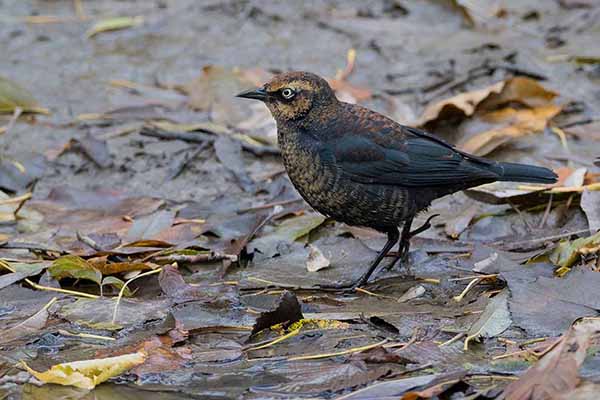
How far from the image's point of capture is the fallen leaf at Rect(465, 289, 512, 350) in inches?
178

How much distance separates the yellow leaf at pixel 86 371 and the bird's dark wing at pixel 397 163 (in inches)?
69.3

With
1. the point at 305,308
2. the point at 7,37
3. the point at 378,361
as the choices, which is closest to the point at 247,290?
the point at 305,308

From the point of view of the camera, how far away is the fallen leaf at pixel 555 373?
3686mm

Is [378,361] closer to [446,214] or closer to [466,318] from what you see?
[466,318]


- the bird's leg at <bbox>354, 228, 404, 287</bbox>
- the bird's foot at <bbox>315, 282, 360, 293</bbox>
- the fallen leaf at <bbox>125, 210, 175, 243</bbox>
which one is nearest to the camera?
the bird's foot at <bbox>315, 282, 360, 293</bbox>

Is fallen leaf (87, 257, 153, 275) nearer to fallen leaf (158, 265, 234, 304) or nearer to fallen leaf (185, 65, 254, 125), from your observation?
fallen leaf (158, 265, 234, 304)

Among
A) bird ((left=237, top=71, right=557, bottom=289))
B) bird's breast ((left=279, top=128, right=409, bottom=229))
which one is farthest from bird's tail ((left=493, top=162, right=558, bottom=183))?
bird's breast ((left=279, top=128, right=409, bottom=229))

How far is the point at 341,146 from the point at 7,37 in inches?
185

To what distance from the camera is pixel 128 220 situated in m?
6.48

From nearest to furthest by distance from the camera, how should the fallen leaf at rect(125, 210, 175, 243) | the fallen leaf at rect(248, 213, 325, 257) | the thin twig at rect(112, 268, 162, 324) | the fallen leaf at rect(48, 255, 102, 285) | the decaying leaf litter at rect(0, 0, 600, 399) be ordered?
the decaying leaf litter at rect(0, 0, 600, 399), the thin twig at rect(112, 268, 162, 324), the fallen leaf at rect(48, 255, 102, 285), the fallen leaf at rect(248, 213, 325, 257), the fallen leaf at rect(125, 210, 175, 243)

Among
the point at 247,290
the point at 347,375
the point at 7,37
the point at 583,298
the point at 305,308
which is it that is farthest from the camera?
the point at 7,37

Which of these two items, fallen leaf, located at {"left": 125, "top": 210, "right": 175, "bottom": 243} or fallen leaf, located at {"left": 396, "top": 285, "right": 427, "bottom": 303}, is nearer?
fallen leaf, located at {"left": 396, "top": 285, "right": 427, "bottom": 303}

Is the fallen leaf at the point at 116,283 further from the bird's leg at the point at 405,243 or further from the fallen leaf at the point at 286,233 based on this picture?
the bird's leg at the point at 405,243

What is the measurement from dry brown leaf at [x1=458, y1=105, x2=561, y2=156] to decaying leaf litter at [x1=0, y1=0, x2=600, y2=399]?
16mm
